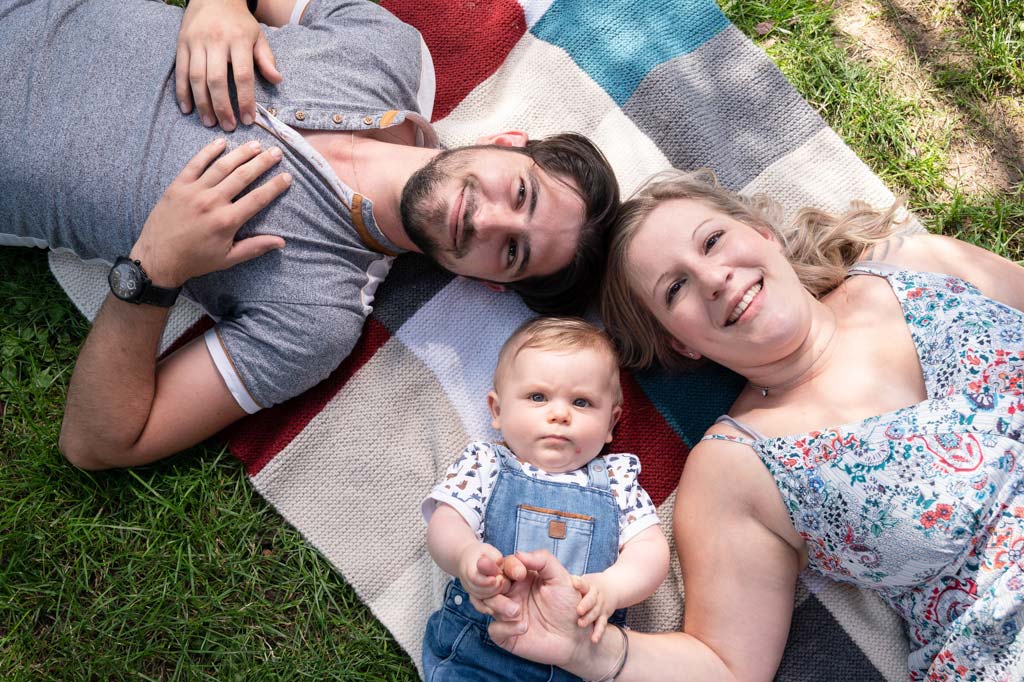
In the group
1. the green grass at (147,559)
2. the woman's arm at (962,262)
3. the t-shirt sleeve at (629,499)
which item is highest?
the woman's arm at (962,262)

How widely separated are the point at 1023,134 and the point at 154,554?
4.32 m

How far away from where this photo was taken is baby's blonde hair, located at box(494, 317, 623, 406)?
3.02 meters

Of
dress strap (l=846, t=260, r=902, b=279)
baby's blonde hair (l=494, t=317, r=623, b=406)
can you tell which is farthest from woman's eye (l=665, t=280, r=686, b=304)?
dress strap (l=846, t=260, r=902, b=279)

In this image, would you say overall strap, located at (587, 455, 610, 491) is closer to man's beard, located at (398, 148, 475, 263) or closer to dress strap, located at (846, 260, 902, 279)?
man's beard, located at (398, 148, 475, 263)

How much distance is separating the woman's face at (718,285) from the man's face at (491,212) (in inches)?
12.7

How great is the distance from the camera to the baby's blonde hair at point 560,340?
3.02 meters

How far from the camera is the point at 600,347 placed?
305cm

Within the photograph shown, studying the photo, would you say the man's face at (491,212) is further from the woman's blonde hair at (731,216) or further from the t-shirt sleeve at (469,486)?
the t-shirt sleeve at (469,486)

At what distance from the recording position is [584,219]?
3.09 metres

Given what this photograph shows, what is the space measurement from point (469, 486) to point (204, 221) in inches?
53.8

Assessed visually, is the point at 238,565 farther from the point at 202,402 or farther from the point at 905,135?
the point at 905,135

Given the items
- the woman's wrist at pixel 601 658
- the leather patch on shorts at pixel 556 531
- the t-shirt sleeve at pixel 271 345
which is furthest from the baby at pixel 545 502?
the t-shirt sleeve at pixel 271 345

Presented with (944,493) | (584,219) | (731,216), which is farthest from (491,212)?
(944,493)

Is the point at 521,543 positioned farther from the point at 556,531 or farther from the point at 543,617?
the point at 543,617
